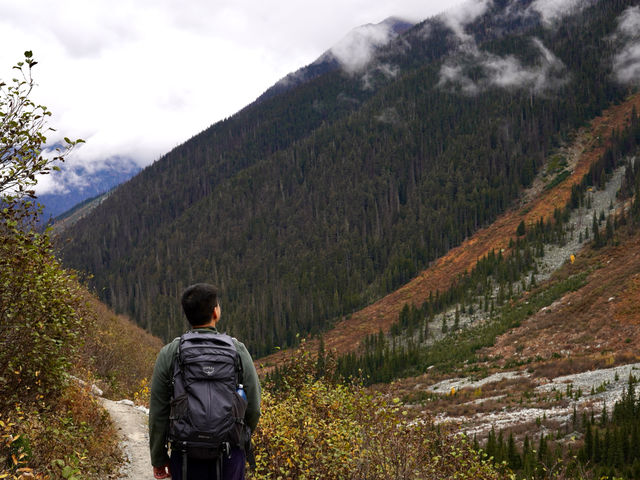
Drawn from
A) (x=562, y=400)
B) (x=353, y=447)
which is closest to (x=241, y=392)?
(x=353, y=447)

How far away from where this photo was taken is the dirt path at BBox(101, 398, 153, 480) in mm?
8915

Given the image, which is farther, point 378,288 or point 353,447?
point 378,288

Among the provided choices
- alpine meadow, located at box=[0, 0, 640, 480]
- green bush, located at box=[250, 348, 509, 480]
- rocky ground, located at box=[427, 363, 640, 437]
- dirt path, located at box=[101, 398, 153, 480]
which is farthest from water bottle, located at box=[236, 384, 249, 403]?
rocky ground, located at box=[427, 363, 640, 437]

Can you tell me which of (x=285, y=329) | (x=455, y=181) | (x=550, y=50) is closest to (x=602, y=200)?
(x=455, y=181)

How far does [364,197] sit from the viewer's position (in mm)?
139375

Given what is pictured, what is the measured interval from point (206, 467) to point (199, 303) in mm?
1469

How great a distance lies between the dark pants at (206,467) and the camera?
394cm

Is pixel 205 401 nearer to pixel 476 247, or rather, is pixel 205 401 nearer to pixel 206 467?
pixel 206 467

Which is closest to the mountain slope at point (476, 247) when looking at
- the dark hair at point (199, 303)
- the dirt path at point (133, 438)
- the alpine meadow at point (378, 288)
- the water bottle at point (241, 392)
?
the alpine meadow at point (378, 288)

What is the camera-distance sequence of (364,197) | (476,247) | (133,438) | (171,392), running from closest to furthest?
(171,392) < (133,438) < (476,247) < (364,197)

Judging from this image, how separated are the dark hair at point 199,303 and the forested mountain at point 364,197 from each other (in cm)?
9751

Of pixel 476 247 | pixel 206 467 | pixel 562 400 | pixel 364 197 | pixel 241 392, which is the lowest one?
pixel 562 400

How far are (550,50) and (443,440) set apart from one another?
168092mm

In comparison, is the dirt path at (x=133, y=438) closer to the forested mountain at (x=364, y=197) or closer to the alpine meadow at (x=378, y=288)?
the alpine meadow at (x=378, y=288)
